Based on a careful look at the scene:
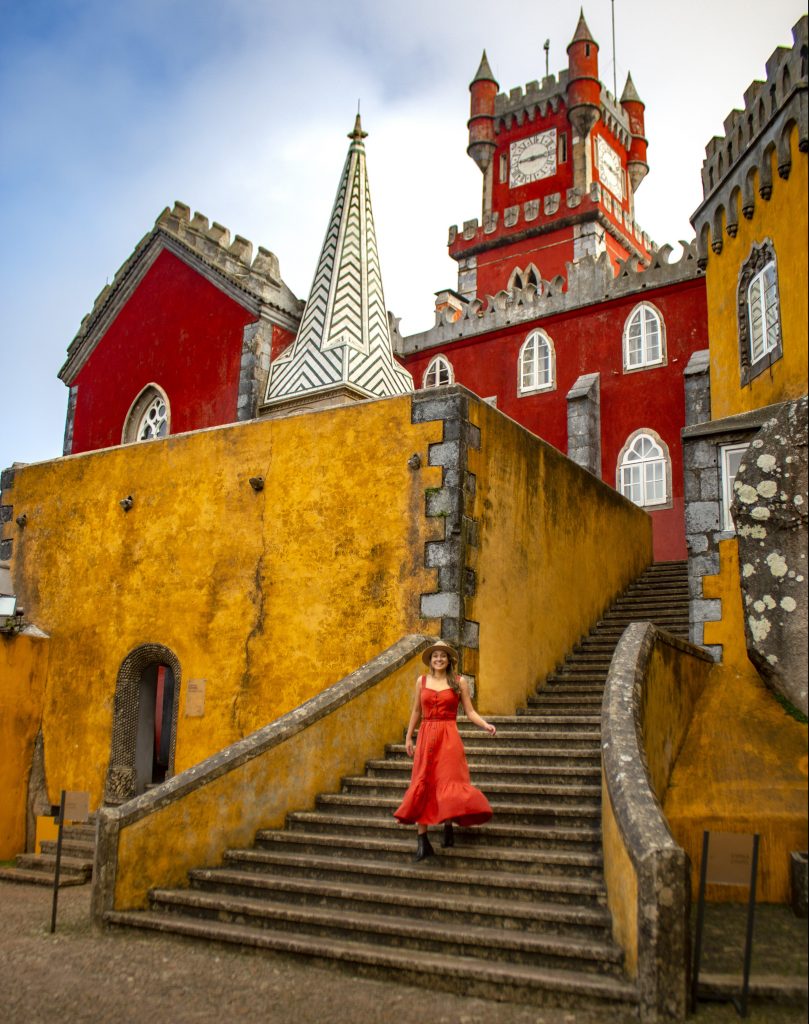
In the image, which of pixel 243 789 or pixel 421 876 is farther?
pixel 243 789

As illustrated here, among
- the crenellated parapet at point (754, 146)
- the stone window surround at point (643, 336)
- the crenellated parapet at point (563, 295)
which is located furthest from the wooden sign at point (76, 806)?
the crenellated parapet at point (563, 295)

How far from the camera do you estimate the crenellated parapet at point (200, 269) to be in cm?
1895

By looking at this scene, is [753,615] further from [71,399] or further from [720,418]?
[71,399]

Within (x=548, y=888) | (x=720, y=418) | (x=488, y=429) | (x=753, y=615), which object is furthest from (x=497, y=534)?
(x=548, y=888)

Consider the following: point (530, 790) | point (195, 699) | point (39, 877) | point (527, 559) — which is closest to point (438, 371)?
→ point (527, 559)

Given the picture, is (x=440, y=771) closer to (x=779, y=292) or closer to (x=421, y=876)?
(x=421, y=876)

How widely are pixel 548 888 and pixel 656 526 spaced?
1412 cm

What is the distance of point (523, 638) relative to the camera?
10.8 meters

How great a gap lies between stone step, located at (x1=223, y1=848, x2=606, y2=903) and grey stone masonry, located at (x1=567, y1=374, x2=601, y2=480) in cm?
1445

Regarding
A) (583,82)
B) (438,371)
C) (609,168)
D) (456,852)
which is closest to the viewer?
(456,852)

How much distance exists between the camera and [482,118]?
35125 millimetres

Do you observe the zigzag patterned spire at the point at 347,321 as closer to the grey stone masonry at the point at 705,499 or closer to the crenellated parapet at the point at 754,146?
the crenellated parapet at the point at 754,146

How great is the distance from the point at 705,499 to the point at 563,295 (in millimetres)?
13424

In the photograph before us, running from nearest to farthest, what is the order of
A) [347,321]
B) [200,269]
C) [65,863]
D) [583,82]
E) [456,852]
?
[456,852] < [65,863] < [347,321] < [200,269] < [583,82]
